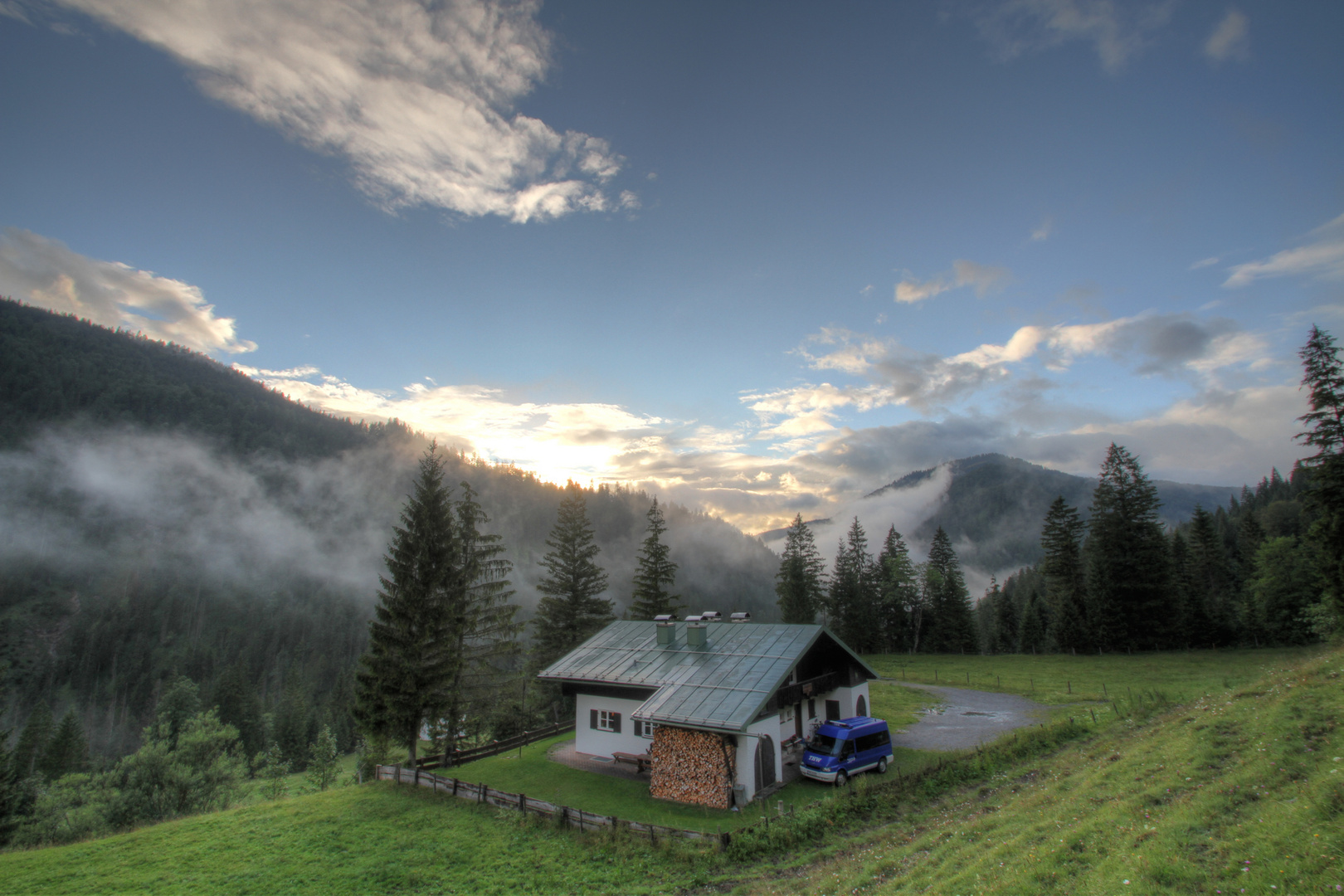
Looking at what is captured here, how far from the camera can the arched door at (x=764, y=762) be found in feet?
62.4

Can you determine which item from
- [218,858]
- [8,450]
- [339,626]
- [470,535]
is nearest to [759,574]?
[339,626]

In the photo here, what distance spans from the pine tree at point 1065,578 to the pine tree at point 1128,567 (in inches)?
69.2

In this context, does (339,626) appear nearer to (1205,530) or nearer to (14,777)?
(14,777)

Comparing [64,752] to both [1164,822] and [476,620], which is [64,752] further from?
[1164,822]

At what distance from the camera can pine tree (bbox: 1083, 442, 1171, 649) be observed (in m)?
46.9

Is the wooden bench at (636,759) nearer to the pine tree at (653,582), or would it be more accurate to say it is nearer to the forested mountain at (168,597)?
the pine tree at (653,582)

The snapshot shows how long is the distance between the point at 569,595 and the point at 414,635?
17410 millimetres

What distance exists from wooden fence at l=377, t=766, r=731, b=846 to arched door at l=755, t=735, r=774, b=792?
13.7 ft

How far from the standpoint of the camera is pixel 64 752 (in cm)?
5519

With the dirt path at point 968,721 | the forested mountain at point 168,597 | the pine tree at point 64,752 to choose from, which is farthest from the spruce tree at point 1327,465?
the pine tree at point 64,752

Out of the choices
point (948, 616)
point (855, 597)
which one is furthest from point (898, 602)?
point (855, 597)

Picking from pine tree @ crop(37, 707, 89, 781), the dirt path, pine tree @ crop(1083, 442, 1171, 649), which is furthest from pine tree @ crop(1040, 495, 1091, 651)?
pine tree @ crop(37, 707, 89, 781)

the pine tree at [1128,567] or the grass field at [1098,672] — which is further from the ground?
the pine tree at [1128,567]

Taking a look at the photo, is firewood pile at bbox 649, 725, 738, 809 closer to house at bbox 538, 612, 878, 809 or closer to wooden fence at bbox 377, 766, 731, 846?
house at bbox 538, 612, 878, 809
